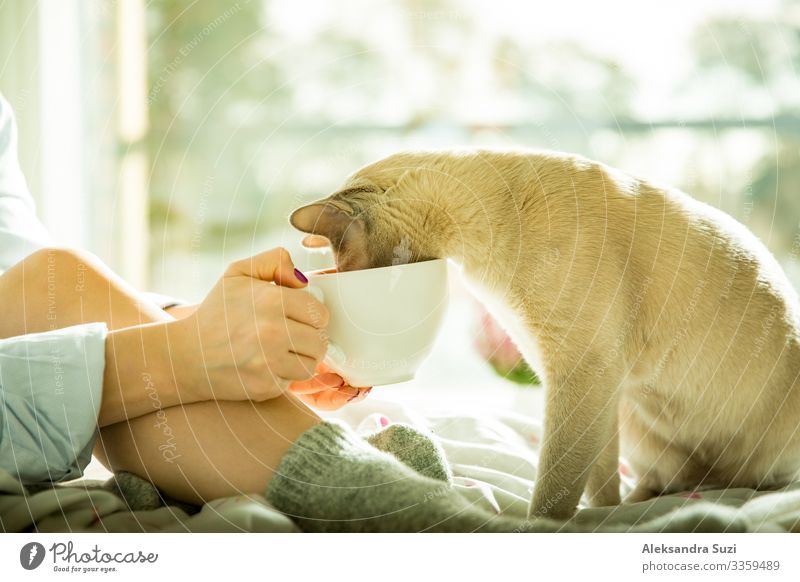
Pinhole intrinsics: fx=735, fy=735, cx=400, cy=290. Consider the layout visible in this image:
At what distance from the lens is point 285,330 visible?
716mm

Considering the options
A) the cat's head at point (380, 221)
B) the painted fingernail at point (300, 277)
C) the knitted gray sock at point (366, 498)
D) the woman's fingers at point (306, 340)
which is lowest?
the knitted gray sock at point (366, 498)

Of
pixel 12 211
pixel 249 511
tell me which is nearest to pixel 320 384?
pixel 249 511

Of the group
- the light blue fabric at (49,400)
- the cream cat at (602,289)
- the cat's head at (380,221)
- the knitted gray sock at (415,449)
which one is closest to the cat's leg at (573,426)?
the cream cat at (602,289)

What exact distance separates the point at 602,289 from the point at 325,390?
1.22 feet

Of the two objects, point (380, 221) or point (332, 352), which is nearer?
point (332, 352)

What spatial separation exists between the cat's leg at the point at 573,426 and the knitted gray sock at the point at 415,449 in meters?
0.11

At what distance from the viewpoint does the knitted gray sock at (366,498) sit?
64 centimetres

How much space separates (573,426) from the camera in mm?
817

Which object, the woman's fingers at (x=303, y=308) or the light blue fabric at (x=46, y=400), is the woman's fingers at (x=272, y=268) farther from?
the light blue fabric at (x=46, y=400)

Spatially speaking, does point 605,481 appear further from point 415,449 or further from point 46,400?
point 46,400

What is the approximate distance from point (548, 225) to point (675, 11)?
1.51 feet

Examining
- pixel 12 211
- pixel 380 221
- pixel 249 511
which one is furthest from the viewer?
pixel 12 211

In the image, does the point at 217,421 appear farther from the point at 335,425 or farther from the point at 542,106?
the point at 542,106
